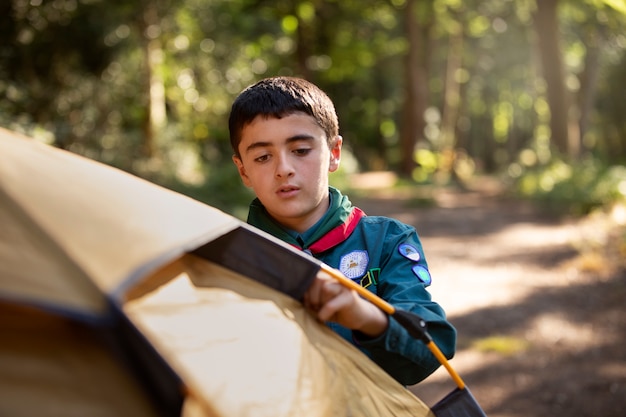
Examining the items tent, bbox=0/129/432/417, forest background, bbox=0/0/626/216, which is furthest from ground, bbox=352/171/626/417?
tent, bbox=0/129/432/417

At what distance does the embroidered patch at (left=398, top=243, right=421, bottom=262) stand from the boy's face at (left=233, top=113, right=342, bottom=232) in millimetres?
301

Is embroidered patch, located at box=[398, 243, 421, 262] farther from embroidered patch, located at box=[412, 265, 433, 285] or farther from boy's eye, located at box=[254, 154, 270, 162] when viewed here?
boy's eye, located at box=[254, 154, 270, 162]

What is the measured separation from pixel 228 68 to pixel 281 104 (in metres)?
20.7

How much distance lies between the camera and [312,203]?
7.15ft

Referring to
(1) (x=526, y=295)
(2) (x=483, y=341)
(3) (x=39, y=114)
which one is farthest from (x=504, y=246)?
(3) (x=39, y=114)

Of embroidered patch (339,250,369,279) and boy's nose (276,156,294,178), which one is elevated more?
boy's nose (276,156,294,178)

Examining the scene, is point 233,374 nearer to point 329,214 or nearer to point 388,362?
point 388,362

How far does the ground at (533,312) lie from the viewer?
524 cm

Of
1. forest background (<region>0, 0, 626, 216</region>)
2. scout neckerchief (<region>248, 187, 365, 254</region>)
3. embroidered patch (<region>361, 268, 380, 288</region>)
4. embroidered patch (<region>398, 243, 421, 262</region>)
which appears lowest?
embroidered patch (<region>361, 268, 380, 288</region>)

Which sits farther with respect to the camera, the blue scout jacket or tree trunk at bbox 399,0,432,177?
tree trunk at bbox 399,0,432,177

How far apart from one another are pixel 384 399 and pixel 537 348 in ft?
16.1

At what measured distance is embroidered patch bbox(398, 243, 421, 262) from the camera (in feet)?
6.71

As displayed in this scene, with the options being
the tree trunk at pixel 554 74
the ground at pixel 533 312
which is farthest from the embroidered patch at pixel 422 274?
the tree trunk at pixel 554 74

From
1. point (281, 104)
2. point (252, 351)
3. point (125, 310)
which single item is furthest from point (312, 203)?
point (125, 310)
